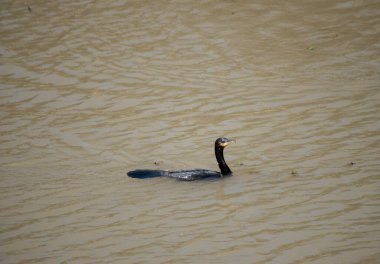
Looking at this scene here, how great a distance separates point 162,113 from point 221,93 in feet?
5.54

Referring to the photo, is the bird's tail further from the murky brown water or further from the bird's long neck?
the bird's long neck

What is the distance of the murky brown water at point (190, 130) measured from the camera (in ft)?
28.5

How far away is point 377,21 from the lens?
1706 centimetres

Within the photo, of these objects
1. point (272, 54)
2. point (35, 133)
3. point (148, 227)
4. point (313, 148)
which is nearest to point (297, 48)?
point (272, 54)

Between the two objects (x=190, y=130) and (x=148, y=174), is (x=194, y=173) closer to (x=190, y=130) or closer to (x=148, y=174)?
(x=148, y=174)

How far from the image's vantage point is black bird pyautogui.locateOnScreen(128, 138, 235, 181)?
10.3 meters

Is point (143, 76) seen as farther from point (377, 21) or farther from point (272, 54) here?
point (377, 21)

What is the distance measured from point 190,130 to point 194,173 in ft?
8.36

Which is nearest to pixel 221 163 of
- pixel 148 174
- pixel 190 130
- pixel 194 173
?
pixel 194 173

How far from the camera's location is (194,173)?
405 inches

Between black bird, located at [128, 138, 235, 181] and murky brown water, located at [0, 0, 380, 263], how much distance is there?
160 millimetres

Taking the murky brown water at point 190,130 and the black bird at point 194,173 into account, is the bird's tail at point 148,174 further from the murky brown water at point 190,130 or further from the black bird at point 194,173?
the murky brown water at point 190,130

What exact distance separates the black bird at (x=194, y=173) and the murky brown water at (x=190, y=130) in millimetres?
160

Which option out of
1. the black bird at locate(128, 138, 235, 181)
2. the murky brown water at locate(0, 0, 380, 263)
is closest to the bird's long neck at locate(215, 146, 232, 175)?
the black bird at locate(128, 138, 235, 181)
